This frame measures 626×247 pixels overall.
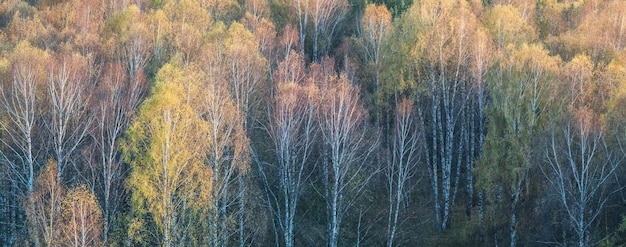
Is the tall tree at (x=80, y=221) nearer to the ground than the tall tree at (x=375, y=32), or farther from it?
nearer to the ground

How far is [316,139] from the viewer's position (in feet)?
116

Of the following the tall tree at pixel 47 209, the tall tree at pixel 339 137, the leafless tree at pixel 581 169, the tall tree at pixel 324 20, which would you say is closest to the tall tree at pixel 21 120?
the tall tree at pixel 47 209

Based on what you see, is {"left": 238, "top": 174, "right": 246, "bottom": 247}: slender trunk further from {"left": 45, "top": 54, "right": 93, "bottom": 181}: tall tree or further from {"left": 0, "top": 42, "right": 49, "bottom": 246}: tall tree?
{"left": 0, "top": 42, "right": 49, "bottom": 246}: tall tree

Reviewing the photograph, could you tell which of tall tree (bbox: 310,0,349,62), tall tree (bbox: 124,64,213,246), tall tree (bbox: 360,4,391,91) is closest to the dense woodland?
tall tree (bbox: 124,64,213,246)

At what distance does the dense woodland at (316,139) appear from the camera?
28.1 metres

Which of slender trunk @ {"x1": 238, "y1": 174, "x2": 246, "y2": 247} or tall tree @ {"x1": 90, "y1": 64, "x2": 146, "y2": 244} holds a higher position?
tall tree @ {"x1": 90, "y1": 64, "x2": 146, "y2": 244}

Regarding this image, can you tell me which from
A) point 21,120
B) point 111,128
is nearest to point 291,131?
point 111,128

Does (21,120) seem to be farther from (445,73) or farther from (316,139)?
(445,73)

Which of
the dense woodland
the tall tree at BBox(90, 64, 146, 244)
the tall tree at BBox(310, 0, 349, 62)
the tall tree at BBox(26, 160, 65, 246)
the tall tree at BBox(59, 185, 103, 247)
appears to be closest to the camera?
the tall tree at BBox(59, 185, 103, 247)

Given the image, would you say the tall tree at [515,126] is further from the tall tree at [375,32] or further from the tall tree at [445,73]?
the tall tree at [375,32]

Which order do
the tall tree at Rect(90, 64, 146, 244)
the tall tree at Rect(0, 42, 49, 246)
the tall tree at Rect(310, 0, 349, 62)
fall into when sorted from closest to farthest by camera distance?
the tall tree at Rect(90, 64, 146, 244), the tall tree at Rect(0, 42, 49, 246), the tall tree at Rect(310, 0, 349, 62)

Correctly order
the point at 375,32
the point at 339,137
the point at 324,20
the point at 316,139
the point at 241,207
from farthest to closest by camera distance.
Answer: the point at 324,20 < the point at 375,32 < the point at 316,139 < the point at 339,137 < the point at 241,207

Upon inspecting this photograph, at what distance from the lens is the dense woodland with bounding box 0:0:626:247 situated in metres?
28.1

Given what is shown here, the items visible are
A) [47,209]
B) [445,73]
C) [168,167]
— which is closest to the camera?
[47,209]
